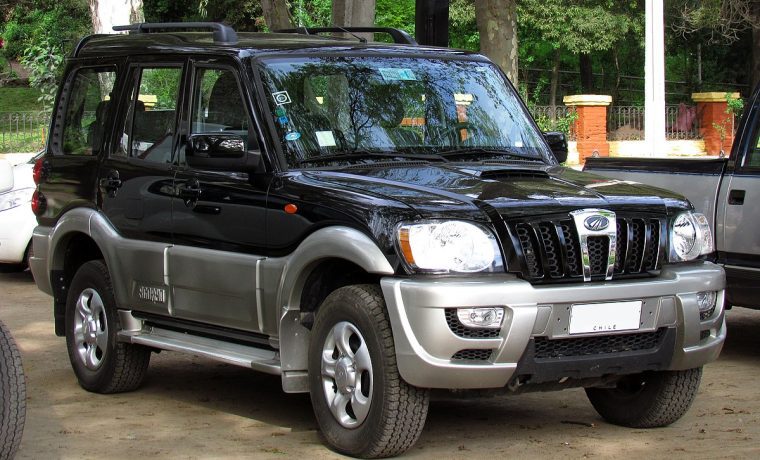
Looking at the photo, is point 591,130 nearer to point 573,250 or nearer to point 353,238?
point 573,250

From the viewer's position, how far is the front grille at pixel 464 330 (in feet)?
18.8

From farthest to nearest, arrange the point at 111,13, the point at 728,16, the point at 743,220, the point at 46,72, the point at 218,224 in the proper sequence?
the point at 728,16 < the point at 46,72 < the point at 111,13 < the point at 743,220 < the point at 218,224

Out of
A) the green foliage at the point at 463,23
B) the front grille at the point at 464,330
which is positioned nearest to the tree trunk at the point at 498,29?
the front grille at the point at 464,330

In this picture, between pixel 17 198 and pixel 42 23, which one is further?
pixel 42 23

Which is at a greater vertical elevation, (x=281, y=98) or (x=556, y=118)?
(x=281, y=98)

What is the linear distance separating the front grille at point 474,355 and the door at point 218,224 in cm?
125

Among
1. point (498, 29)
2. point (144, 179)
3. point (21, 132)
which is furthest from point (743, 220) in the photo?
point (21, 132)

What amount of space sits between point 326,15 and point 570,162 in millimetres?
17169

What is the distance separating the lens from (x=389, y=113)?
702cm

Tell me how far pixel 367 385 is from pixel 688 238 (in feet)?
5.74

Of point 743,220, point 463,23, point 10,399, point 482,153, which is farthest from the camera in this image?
point 463,23

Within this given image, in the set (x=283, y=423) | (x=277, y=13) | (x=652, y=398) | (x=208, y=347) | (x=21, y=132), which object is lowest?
(x=283, y=423)

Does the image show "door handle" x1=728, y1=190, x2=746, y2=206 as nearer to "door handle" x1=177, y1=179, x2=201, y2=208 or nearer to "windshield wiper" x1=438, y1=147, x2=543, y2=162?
"windshield wiper" x1=438, y1=147, x2=543, y2=162

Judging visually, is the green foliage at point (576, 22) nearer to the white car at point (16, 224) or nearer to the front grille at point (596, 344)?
the white car at point (16, 224)
